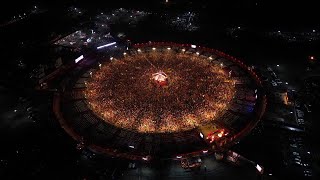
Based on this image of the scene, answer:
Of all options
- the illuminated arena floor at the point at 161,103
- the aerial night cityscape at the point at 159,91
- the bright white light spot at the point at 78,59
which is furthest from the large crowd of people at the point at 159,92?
the bright white light spot at the point at 78,59

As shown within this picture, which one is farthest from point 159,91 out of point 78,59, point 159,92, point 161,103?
point 78,59

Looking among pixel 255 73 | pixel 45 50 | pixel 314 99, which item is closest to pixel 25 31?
pixel 45 50

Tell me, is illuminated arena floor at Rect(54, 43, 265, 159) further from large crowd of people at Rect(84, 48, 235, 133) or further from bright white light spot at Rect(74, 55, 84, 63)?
bright white light spot at Rect(74, 55, 84, 63)

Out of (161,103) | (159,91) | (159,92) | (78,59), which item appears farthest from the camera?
(78,59)

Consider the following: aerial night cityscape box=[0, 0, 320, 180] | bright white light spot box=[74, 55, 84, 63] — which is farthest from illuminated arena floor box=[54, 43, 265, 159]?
bright white light spot box=[74, 55, 84, 63]

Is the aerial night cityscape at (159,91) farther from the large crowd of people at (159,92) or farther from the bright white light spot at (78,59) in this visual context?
the bright white light spot at (78,59)

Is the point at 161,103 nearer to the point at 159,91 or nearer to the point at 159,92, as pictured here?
the point at 159,92

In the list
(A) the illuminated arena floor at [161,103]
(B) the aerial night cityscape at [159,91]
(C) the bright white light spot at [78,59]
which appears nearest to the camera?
(B) the aerial night cityscape at [159,91]
